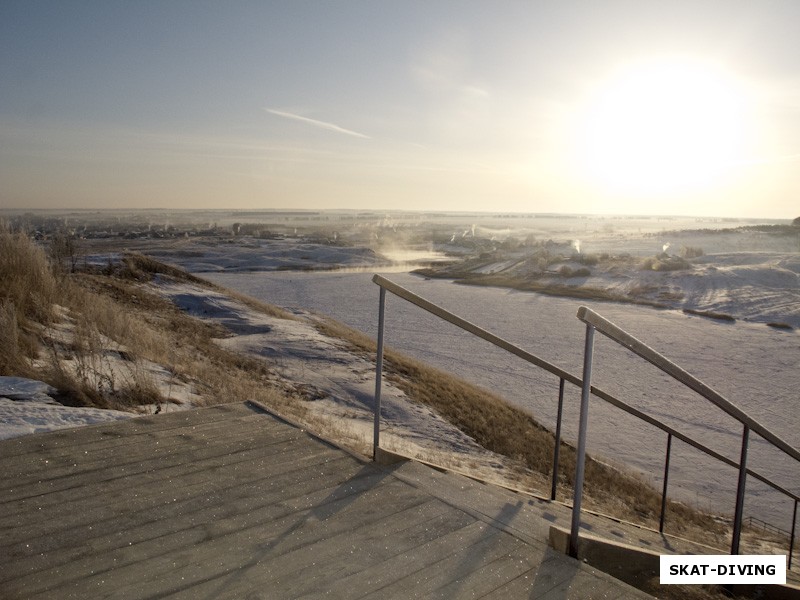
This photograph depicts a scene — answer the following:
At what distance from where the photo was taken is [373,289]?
36.2m

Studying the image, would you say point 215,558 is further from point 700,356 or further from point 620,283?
point 620,283

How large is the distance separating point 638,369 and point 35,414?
1793cm

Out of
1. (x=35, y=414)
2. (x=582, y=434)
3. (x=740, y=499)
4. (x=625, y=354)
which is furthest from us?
(x=625, y=354)

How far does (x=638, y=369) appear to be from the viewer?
1888 centimetres

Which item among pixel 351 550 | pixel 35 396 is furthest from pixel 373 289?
pixel 351 550

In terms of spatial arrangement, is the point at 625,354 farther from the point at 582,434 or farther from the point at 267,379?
the point at 582,434

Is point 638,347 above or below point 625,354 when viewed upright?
above

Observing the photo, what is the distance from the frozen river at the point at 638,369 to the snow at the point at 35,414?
9144 millimetres

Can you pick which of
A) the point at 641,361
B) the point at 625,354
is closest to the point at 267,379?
the point at 641,361

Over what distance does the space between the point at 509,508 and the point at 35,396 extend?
12.7 feet

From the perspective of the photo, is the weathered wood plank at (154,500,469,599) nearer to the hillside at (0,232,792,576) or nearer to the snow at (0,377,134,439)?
the hillside at (0,232,792,576)

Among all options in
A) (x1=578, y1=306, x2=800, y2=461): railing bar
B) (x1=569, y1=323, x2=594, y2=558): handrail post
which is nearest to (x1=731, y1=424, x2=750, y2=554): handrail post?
(x1=578, y1=306, x2=800, y2=461): railing bar

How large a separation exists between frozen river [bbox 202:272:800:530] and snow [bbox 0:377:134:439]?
9144 millimetres

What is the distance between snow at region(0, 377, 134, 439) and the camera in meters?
3.87
